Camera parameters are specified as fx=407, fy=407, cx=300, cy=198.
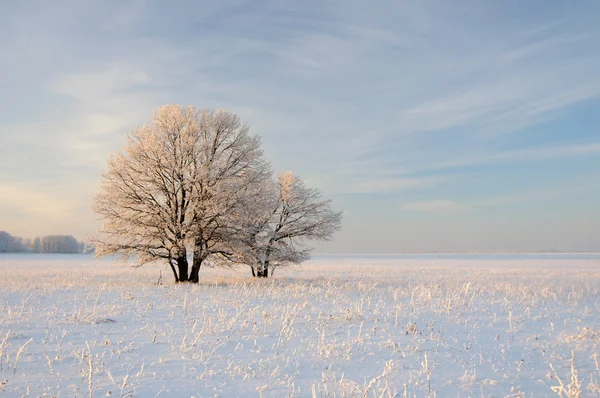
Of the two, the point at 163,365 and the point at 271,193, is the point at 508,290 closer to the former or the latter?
the point at 271,193

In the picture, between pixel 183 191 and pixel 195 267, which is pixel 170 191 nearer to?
pixel 183 191

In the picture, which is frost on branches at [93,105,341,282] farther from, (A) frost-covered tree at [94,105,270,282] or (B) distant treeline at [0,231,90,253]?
(B) distant treeline at [0,231,90,253]

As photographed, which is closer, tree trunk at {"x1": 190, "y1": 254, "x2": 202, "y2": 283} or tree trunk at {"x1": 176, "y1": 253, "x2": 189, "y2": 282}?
tree trunk at {"x1": 190, "y1": 254, "x2": 202, "y2": 283}

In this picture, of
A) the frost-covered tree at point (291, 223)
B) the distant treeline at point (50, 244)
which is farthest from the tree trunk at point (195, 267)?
the distant treeline at point (50, 244)

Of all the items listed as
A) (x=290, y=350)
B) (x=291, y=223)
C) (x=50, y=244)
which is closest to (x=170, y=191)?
(x=291, y=223)

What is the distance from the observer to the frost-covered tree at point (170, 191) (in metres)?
20.5

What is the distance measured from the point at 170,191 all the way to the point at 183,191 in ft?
2.39

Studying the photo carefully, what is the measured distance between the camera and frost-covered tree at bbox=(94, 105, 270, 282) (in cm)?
2050

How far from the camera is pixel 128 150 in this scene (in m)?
20.8

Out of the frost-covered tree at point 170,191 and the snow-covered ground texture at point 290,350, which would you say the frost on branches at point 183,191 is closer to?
the frost-covered tree at point 170,191

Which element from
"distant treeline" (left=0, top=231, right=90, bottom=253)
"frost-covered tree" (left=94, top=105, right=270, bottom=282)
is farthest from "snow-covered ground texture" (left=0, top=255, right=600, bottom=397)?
"distant treeline" (left=0, top=231, right=90, bottom=253)

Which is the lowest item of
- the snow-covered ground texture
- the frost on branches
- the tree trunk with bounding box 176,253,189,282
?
the snow-covered ground texture

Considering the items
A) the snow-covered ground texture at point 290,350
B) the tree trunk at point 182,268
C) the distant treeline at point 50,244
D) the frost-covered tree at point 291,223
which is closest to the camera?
the snow-covered ground texture at point 290,350

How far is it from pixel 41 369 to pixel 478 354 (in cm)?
809
